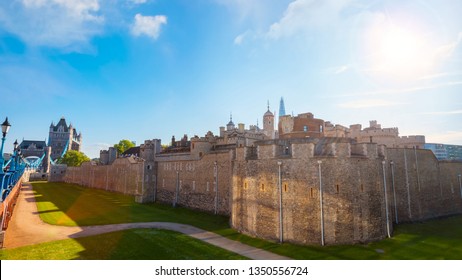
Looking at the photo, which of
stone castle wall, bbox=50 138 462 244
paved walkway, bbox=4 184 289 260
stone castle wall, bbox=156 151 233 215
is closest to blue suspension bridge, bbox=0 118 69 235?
paved walkway, bbox=4 184 289 260

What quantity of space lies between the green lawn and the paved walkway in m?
1.11

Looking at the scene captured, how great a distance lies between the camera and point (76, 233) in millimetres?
22297

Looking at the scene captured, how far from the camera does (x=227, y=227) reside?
25.5m

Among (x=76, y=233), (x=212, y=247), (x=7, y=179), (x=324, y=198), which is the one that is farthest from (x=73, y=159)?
(x=324, y=198)

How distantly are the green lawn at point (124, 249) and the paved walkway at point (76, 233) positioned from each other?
1.11 m

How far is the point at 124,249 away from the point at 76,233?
689cm

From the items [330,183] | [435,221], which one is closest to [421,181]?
[435,221]

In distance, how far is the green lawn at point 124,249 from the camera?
55.2ft

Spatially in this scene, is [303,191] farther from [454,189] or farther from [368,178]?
[454,189]

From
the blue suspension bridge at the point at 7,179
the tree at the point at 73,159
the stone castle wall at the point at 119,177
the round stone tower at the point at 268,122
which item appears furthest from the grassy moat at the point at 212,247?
the tree at the point at 73,159

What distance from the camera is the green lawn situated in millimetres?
16812

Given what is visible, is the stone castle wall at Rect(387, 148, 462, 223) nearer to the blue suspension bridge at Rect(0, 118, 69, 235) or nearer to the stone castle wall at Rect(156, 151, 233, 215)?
the stone castle wall at Rect(156, 151, 233, 215)

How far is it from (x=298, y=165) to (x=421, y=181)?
20.8m

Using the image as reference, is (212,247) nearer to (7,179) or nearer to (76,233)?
(76,233)
